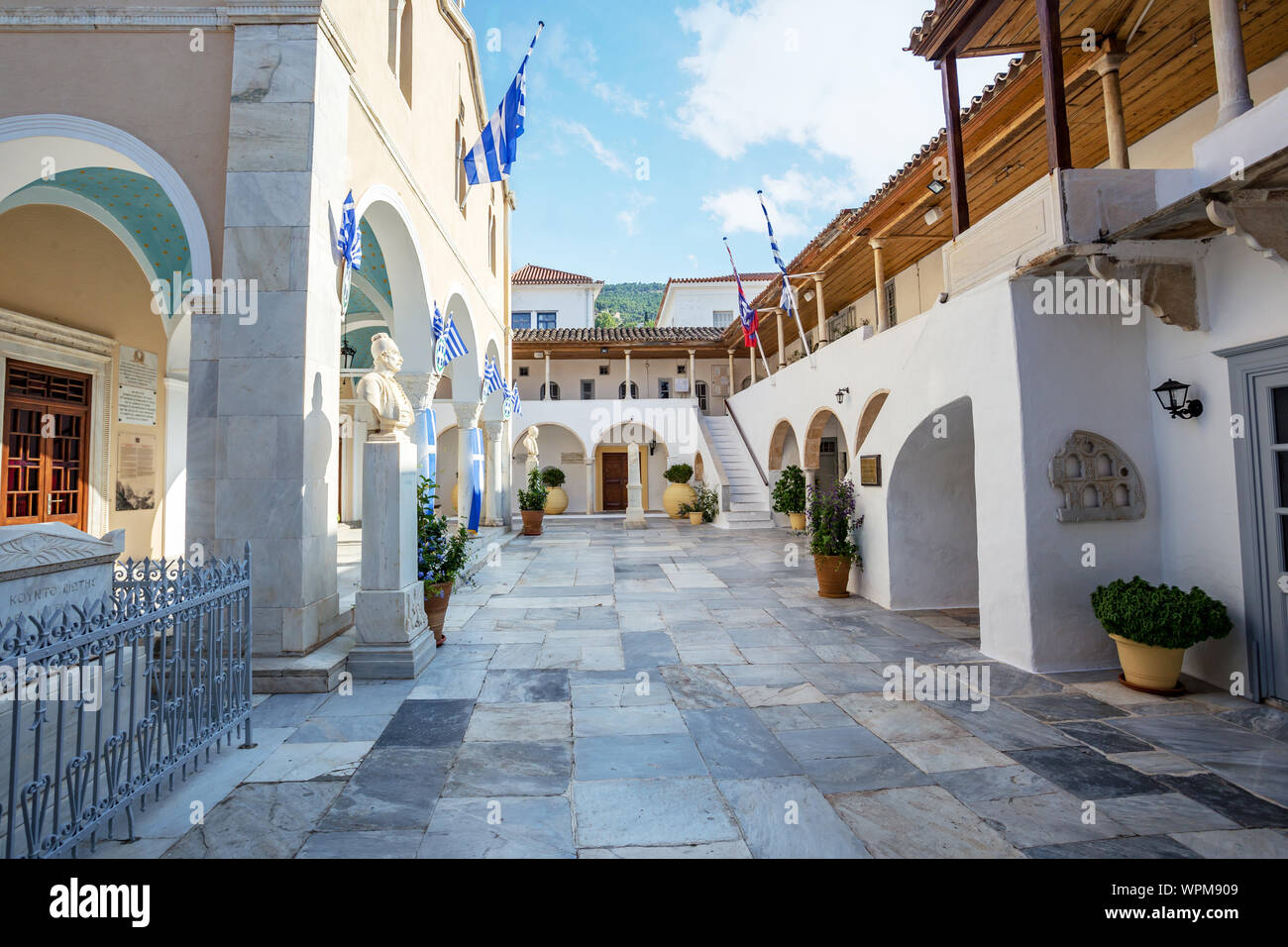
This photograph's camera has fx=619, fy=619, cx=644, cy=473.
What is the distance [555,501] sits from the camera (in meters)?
23.1

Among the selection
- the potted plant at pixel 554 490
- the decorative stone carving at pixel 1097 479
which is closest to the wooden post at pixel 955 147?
the decorative stone carving at pixel 1097 479

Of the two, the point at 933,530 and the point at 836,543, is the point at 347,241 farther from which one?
the point at 933,530

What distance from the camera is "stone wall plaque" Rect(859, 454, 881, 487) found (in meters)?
7.47

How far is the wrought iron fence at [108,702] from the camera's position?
2.31 m

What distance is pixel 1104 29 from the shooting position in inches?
237

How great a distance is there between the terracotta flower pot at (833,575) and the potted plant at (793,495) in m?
7.43

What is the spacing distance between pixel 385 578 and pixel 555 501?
17.9m

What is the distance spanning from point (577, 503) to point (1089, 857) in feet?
76.7

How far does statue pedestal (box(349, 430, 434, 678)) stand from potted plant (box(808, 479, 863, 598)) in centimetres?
506

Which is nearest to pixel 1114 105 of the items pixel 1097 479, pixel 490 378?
pixel 1097 479

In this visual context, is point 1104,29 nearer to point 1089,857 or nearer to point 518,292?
point 1089,857

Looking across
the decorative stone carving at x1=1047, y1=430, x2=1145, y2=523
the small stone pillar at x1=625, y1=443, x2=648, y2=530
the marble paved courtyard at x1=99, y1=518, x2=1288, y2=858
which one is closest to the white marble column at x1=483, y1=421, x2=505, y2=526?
the small stone pillar at x1=625, y1=443, x2=648, y2=530
